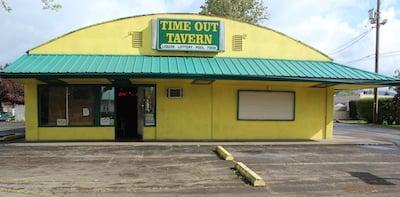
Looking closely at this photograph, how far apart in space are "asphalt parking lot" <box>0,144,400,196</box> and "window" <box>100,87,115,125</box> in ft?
9.23

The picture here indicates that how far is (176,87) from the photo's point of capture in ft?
65.7

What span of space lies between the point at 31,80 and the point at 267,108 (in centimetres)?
971

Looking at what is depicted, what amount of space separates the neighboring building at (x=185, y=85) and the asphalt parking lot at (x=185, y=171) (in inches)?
109

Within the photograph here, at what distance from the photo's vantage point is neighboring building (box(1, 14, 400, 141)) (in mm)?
19078

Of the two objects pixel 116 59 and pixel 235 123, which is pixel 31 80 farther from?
pixel 235 123

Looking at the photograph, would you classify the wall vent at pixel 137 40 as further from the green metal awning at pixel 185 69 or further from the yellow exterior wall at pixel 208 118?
the yellow exterior wall at pixel 208 118

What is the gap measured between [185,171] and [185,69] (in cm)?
743

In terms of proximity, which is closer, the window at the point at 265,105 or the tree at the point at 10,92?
the window at the point at 265,105

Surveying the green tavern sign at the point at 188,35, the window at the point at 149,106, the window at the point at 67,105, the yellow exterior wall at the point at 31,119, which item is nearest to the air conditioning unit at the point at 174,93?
the window at the point at 149,106

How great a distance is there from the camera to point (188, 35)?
20.0 meters

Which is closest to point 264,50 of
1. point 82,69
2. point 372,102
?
point 82,69

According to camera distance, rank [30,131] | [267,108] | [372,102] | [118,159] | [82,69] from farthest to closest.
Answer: [372,102] < [267,108] < [30,131] < [82,69] < [118,159]

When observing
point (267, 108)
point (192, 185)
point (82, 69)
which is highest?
point (82, 69)

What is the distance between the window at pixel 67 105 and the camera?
19.4m
